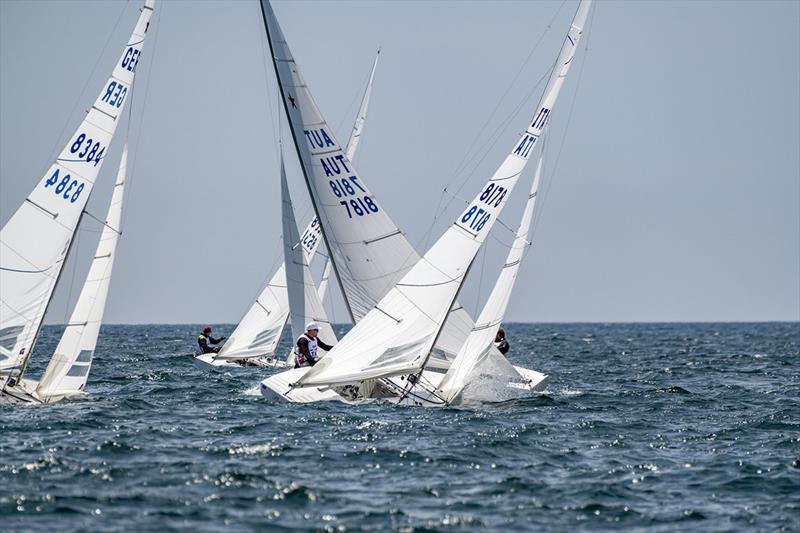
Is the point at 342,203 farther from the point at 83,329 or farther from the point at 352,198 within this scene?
the point at 83,329

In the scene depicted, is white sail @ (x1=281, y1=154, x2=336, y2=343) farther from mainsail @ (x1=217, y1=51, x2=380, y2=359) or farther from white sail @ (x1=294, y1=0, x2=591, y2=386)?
mainsail @ (x1=217, y1=51, x2=380, y2=359)

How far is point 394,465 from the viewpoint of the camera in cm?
1404

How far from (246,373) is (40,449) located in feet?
53.7

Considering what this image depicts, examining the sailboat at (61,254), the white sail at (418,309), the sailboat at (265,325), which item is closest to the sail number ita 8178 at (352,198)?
the white sail at (418,309)

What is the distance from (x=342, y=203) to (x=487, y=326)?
3.65 meters

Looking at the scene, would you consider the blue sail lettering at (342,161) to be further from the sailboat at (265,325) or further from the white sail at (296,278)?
the sailboat at (265,325)

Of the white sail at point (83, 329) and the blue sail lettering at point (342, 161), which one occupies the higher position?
the blue sail lettering at point (342, 161)

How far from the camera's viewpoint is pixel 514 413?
1969 cm

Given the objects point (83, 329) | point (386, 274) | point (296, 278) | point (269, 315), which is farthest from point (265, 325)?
point (83, 329)

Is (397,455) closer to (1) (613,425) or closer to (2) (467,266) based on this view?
(1) (613,425)

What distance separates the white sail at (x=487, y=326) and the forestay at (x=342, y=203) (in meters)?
0.61

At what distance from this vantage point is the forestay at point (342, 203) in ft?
72.4

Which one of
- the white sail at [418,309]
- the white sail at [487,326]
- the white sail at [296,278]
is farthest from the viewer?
the white sail at [296,278]

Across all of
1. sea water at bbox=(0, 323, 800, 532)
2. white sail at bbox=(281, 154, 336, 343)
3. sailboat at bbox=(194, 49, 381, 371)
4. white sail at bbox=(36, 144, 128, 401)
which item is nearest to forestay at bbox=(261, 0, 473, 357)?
white sail at bbox=(281, 154, 336, 343)
